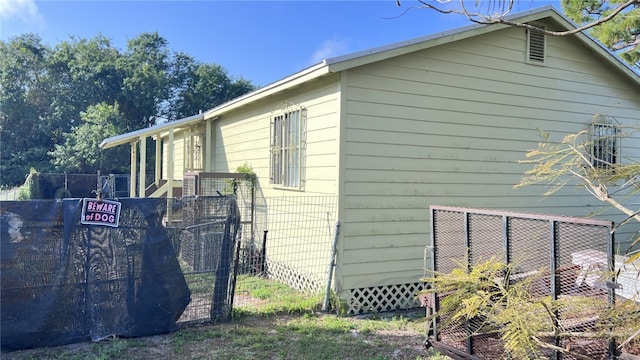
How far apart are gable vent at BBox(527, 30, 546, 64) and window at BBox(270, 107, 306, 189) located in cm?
372

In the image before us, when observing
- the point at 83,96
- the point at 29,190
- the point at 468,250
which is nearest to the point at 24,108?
the point at 83,96

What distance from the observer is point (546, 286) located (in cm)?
289

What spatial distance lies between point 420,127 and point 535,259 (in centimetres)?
312

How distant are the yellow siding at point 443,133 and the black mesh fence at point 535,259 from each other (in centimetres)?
174

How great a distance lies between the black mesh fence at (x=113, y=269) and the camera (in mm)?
3799

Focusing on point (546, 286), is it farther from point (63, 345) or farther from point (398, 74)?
point (63, 345)

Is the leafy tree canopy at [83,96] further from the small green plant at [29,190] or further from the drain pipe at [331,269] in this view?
the drain pipe at [331,269]

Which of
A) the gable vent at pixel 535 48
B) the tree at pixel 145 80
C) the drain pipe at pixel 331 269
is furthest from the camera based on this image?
the tree at pixel 145 80

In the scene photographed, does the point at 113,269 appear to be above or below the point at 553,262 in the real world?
below

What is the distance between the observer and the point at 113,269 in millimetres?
4137

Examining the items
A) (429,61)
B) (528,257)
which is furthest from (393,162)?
(528,257)

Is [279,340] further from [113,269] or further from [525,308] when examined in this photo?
[525,308]

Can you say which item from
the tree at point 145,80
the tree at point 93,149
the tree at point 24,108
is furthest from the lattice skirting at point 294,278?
the tree at point 24,108

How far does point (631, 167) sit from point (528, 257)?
37.1 inches
